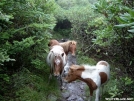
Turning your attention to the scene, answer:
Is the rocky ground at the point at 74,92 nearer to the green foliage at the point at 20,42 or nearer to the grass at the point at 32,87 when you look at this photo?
the grass at the point at 32,87

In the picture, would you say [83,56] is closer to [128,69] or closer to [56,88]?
[56,88]

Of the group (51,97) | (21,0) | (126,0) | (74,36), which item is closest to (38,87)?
(51,97)

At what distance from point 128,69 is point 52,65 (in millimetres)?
2692

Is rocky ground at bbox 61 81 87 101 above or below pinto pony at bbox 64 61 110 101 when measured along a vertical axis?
below

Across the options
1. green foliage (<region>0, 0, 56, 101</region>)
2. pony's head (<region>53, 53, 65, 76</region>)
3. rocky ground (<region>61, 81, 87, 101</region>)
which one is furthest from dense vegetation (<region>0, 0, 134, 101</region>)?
pony's head (<region>53, 53, 65, 76</region>)

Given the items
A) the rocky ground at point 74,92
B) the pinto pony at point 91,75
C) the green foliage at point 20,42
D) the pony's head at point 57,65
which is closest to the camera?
the green foliage at point 20,42

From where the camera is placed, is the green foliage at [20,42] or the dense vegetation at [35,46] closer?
the dense vegetation at [35,46]

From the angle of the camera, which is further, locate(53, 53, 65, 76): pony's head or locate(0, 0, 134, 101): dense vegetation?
locate(53, 53, 65, 76): pony's head

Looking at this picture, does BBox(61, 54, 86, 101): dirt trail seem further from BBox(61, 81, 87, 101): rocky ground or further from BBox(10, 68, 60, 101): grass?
BBox(10, 68, 60, 101): grass

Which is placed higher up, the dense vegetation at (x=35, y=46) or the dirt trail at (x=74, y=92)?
the dense vegetation at (x=35, y=46)

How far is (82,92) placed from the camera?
23.3 feet

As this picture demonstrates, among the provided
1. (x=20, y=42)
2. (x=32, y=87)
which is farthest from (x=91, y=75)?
(x=20, y=42)

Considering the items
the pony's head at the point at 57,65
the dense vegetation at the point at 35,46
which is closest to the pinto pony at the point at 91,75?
the dense vegetation at the point at 35,46

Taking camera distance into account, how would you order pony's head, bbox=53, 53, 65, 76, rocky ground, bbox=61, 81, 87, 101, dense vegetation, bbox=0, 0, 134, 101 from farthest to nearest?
1. rocky ground, bbox=61, 81, 87, 101
2. pony's head, bbox=53, 53, 65, 76
3. dense vegetation, bbox=0, 0, 134, 101
